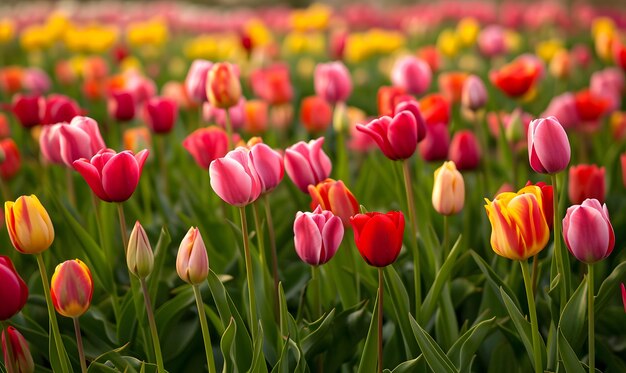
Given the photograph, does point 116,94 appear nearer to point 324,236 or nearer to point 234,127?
point 234,127

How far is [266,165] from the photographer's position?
1707 mm

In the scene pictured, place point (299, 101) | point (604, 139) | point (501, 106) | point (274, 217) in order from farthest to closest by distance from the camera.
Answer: point (299, 101), point (501, 106), point (604, 139), point (274, 217)

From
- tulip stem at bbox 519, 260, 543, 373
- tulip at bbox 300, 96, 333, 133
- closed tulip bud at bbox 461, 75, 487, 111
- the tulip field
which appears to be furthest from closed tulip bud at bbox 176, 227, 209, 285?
tulip at bbox 300, 96, 333, 133

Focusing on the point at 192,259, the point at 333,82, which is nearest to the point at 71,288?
the point at 192,259

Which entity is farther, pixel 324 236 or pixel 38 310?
pixel 38 310

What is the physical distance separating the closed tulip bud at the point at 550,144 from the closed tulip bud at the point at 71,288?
887 millimetres

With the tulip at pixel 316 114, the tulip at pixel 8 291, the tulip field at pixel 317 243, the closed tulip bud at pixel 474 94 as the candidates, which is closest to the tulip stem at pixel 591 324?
the tulip field at pixel 317 243

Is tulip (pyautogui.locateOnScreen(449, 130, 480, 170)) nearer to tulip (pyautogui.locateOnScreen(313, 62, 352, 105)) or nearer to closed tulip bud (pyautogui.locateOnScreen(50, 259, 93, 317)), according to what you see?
tulip (pyautogui.locateOnScreen(313, 62, 352, 105))

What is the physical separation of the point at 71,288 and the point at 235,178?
359 millimetres

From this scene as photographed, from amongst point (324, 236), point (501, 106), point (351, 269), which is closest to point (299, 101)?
point (501, 106)

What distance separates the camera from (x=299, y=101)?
4543 mm

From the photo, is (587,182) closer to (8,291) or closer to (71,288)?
(71,288)

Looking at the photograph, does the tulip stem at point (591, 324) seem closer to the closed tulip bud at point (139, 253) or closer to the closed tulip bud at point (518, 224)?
the closed tulip bud at point (518, 224)

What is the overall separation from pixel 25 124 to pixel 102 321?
2.96 feet
